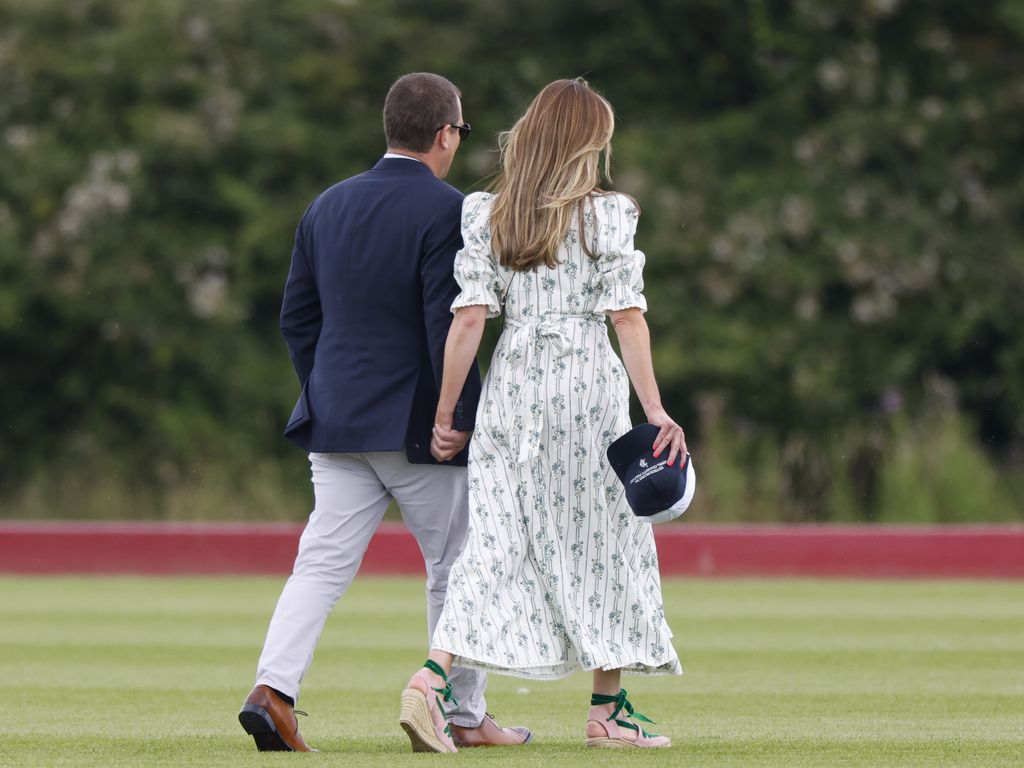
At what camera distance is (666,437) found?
5090mm

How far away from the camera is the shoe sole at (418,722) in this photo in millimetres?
4977

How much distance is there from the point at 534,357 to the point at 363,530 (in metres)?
0.72

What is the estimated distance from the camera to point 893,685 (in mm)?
7219

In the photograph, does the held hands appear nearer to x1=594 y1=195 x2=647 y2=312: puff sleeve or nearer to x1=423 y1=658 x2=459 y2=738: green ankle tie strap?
x1=594 y1=195 x2=647 y2=312: puff sleeve

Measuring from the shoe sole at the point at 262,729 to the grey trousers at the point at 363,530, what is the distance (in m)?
0.22

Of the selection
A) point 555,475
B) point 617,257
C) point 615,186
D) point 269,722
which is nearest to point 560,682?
point 555,475

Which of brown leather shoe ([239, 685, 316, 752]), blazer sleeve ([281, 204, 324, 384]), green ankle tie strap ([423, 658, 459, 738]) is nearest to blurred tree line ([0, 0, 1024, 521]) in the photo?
blazer sleeve ([281, 204, 324, 384])

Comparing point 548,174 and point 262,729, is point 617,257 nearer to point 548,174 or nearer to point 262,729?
point 548,174

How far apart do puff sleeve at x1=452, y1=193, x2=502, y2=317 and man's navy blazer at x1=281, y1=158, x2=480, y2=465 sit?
0.10 meters

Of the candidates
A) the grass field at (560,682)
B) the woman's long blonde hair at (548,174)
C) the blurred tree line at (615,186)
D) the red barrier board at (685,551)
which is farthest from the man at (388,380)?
the blurred tree line at (615,186)

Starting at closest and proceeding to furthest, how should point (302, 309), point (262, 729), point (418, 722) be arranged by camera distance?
point (418, 722)
point (262, 729)
point (302, 309)

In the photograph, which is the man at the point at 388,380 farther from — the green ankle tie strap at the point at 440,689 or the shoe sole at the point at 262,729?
the green ankle tie strap at the point at 440,689

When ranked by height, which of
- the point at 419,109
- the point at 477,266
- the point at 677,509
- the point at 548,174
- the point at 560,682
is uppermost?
the point at 419,109

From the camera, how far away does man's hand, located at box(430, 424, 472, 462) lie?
525 centimetres
